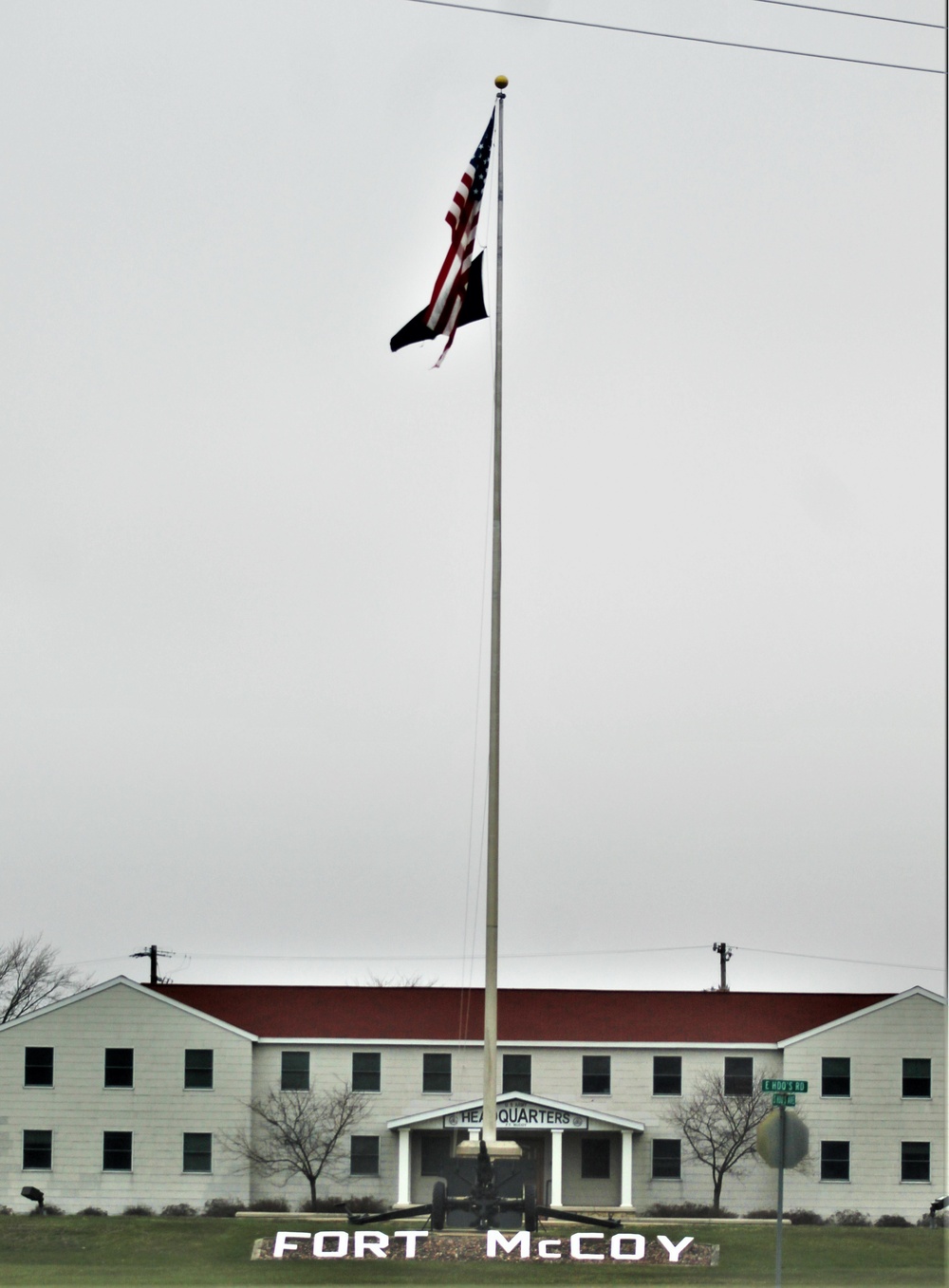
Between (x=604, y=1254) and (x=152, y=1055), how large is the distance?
11737 mm

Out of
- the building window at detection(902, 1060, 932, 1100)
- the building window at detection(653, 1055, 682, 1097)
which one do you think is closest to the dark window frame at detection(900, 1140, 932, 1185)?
the building window at detection(902, 1060, 932, 1100)

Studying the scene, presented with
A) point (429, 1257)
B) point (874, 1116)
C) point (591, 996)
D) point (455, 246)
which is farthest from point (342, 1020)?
point (455, 246)

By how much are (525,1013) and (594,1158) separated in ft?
12.7

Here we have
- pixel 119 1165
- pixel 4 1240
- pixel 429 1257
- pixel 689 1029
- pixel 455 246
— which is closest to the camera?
pixel 455 246

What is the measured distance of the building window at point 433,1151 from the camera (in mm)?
41188

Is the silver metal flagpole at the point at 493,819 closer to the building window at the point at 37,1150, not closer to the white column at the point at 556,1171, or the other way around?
the white column at the point at 556,1171

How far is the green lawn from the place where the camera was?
3312cm

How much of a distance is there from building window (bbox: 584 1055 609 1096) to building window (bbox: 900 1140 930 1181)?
6.91m

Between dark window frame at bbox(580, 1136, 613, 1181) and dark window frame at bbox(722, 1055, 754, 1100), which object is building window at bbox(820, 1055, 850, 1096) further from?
dark window frame at bbox(580, 1136, 613, 1181)

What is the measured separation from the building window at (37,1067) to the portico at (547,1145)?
7.89 m

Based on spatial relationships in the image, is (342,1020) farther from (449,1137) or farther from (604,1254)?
(604,1254)

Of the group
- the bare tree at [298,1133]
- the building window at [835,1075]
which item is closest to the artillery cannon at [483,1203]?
the bare tree at [298,1133]

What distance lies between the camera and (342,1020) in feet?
141

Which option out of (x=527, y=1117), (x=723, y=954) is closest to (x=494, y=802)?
(x=527, y=1117)
